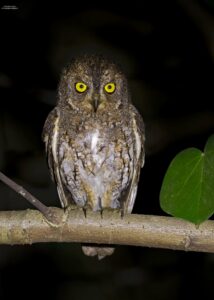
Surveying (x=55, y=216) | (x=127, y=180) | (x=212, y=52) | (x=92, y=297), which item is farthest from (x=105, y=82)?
(x=92, y=297)

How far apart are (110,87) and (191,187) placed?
1059mm

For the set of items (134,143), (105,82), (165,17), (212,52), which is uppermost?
(165,17)

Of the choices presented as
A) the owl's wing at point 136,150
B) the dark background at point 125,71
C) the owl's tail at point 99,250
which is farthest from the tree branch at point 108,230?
the dark background at point 125,71

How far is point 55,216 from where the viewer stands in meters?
1.76

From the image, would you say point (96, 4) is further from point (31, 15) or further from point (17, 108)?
point (17, 108)

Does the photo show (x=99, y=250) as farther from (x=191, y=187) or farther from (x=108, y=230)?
(x=191, y=187)

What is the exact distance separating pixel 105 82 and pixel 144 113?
144cm

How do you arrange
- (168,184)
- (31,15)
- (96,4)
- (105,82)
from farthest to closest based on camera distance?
(31,15) < (96,4) < (105,82) < (168,184)

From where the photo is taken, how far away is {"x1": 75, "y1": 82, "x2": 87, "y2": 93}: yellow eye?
258 centimetres

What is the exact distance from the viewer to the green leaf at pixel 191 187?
160cm

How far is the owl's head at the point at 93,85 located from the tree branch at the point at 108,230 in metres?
0.87

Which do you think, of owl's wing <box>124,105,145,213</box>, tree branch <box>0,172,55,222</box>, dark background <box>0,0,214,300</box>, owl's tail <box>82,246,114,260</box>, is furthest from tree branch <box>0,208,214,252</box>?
dark background <box>0,0,214,300</box>

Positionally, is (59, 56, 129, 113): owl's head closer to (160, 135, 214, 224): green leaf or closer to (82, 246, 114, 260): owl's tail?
(82, 246, 114, 260): owl's tail

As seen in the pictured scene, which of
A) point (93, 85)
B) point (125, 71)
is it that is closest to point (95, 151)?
point (93, 85)
